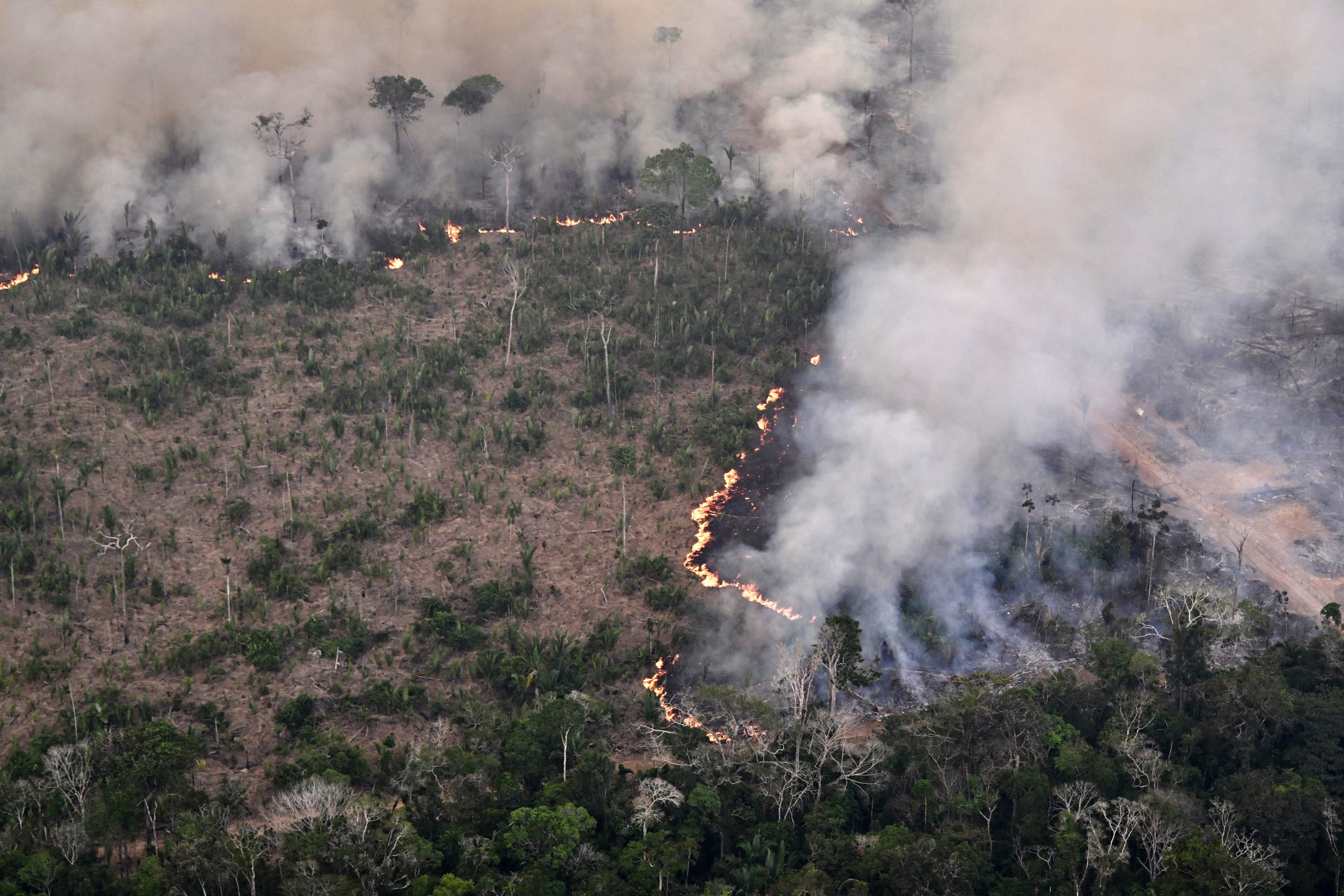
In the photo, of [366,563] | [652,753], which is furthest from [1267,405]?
[366,563]

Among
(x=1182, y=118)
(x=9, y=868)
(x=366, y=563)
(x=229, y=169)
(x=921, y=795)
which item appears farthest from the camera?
(x=1182, y=118)

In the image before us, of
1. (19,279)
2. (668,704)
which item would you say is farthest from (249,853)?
(19,279)

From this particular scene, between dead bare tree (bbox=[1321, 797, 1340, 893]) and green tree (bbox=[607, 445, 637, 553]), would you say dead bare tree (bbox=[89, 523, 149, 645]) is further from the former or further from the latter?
dead bare tree (bbox=[1321, 797, 1340, 893])

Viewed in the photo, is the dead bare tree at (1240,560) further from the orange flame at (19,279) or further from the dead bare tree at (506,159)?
the orange flame at (19,279)

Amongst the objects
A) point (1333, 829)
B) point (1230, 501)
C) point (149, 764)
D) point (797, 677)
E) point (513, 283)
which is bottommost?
point (1333, 829)

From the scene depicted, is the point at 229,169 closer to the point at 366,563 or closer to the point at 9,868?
the point at 366,563

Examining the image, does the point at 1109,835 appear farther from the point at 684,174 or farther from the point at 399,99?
the point at 399,99
